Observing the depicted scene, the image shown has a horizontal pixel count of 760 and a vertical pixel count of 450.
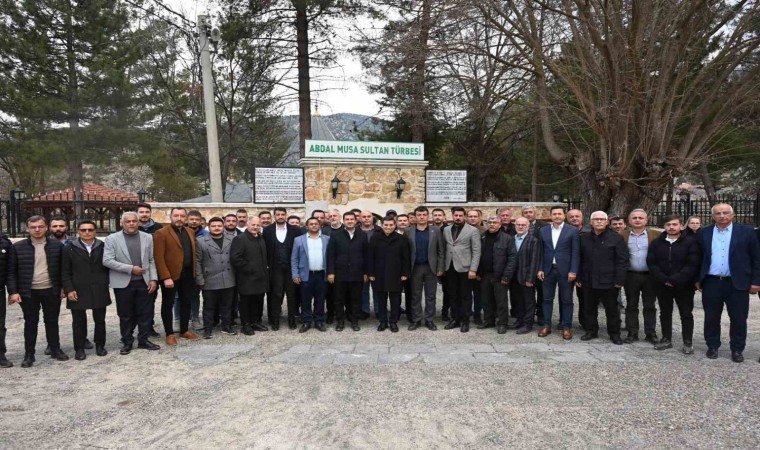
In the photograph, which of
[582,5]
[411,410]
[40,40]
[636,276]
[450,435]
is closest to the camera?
[450,435]

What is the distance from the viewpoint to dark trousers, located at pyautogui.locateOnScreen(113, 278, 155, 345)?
5.14m

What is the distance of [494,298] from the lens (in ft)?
20.1

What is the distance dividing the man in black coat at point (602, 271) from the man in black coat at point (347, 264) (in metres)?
2.75

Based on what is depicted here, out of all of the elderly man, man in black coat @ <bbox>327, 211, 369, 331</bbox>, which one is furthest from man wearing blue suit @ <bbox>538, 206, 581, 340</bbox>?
man in black coat @ <bbox>327, 211, 369, 331</bbox>

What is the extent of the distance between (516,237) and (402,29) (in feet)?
19.5

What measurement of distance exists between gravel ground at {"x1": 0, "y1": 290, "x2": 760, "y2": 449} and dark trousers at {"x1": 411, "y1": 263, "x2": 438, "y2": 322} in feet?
2.37

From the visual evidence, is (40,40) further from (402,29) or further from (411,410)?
(411,410)

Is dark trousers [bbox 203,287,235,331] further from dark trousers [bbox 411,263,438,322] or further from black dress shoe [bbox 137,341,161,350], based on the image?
dark trousers [bbox 411,263,438,322]

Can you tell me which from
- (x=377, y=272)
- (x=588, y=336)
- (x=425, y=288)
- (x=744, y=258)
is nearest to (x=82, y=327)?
(x=377, y=272)

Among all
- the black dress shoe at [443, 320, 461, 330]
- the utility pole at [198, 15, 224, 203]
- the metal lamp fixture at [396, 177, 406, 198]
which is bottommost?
the black dress shoe at [443, 320, 461, 330]

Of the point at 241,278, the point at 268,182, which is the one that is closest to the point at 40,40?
the point at 268,182

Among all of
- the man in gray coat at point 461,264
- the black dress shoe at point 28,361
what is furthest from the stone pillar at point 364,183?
the black dress shoe at point 28,361

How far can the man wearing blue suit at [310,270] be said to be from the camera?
6.03m

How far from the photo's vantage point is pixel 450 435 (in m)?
3.15
